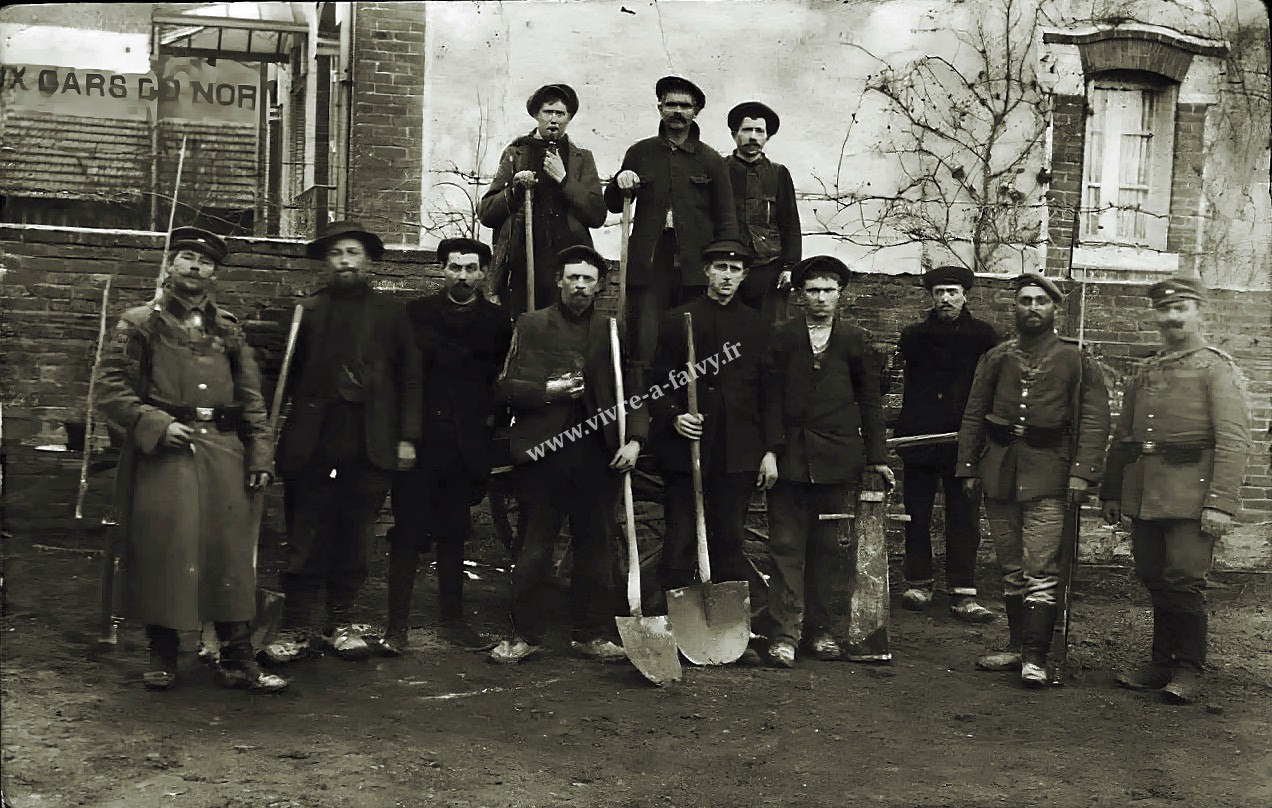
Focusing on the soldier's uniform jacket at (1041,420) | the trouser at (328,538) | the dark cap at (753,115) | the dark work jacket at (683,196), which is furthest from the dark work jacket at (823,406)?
the trouser at (328,538)

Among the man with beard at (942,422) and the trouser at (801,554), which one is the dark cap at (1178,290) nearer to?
the man with beard at (942,422)

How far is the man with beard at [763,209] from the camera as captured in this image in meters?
6.65

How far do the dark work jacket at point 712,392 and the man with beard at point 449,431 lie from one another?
85 centimetres

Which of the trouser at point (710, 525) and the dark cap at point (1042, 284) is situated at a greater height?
the dark cap at point (1042, 284)

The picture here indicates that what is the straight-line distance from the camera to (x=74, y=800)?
450cm

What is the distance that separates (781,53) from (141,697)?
15.4ft

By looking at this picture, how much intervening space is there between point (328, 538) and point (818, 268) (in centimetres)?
280

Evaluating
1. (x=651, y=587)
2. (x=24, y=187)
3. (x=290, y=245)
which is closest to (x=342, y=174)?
(x=290, y=245)

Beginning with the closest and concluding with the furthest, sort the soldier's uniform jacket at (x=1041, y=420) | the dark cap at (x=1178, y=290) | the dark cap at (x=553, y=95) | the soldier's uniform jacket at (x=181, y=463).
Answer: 1. the soldier's uniform jacket at (x=181, y=463)
2. the dark cap at (x=1178, y=290)
3. the soldier's uniform jacket at (x=1041, y=420)
4. the dark cap at (x=553, y=95)

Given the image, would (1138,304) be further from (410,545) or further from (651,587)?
(410,545)

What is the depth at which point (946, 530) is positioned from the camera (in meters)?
7.07

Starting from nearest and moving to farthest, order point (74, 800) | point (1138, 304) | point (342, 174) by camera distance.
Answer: point (74, 800)
point (1138, 304)
point (342, 174)

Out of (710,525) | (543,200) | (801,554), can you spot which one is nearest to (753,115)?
(543,200)

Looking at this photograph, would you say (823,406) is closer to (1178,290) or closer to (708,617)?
(708,617)
